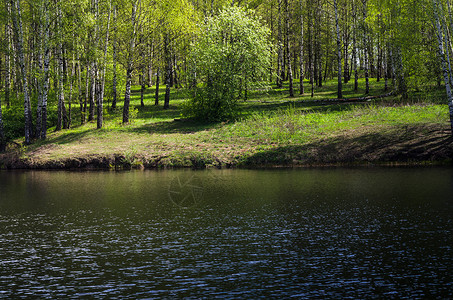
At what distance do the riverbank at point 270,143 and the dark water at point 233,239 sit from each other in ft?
22.0

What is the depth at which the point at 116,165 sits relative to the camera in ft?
108

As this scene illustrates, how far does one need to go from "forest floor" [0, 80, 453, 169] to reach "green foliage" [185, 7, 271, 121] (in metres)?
1.96

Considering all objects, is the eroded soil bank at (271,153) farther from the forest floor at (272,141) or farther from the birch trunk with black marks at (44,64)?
the birch trunk with black marks at (44,64)

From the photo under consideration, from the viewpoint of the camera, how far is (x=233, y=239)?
1341 cm

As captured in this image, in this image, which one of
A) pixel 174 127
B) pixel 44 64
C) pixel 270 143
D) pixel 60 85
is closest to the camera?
pixel 270 143

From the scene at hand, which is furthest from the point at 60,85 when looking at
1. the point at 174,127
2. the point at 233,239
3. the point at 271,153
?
the point at 233,239

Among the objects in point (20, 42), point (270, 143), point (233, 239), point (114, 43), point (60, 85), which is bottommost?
point (233, 239)

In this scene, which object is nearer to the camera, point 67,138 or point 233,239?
point 233,239

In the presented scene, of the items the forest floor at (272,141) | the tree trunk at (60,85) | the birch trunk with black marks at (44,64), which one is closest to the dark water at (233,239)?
the forest floor at (272,141)

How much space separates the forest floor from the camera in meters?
30.4

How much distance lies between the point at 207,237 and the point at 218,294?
14.9 ft

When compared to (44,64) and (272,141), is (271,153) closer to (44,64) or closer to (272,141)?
(272,141)

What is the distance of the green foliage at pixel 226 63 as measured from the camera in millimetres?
40000

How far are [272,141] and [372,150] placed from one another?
8.18 metres
